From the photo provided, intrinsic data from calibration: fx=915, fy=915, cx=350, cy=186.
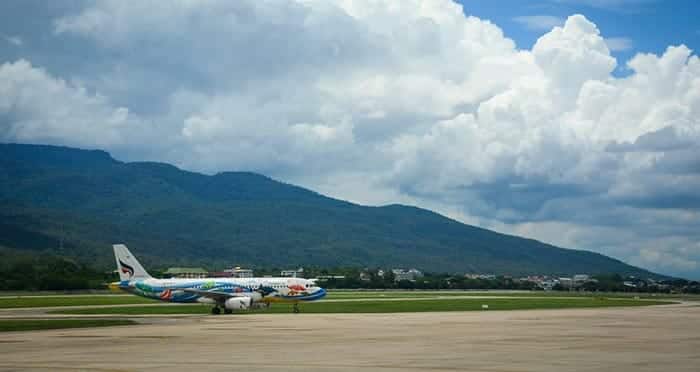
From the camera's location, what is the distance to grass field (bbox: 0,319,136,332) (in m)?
55.7

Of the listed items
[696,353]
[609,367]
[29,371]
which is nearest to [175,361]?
[29,371]

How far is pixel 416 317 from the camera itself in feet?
225

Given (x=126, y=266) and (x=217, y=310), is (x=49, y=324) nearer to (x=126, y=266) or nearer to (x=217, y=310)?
(x=217, y=310)

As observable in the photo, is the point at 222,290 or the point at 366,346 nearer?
the point at 366,346

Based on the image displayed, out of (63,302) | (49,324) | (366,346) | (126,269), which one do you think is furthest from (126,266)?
(366,346)

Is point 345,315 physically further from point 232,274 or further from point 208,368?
point 232,274

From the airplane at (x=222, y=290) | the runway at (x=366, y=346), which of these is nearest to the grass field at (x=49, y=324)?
the runway at (x=366, y=346)

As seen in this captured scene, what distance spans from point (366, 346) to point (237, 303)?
129 feet

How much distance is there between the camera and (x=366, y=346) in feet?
134

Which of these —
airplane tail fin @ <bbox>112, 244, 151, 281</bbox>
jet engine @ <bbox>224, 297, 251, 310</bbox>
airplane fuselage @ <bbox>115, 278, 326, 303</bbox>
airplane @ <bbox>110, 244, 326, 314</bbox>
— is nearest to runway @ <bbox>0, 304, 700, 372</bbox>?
jet engine @ <bbox>224, 297, 251, 310</bbox>

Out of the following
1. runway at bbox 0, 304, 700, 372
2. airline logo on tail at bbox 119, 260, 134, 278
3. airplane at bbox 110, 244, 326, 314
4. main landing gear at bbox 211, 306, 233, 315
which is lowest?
runway at bbox 0, 304, 700, 372

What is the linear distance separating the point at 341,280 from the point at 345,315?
4183 inches

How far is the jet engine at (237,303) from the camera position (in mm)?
78875

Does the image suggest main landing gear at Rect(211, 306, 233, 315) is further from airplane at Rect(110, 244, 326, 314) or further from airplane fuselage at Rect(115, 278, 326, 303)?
airplane fuselage at Rect(115, 278, 326, 303)
